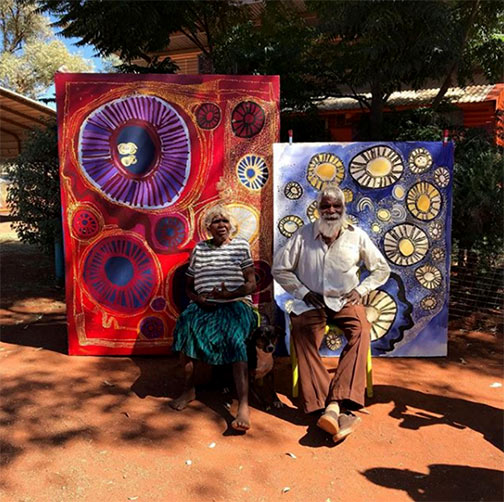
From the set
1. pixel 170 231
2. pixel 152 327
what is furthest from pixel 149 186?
pixel 152 327

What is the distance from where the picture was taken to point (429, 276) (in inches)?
170

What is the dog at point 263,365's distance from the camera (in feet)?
11.1

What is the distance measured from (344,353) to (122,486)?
159 cm

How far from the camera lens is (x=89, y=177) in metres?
4.16

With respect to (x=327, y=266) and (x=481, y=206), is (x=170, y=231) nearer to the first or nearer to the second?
(x=327, y=266)

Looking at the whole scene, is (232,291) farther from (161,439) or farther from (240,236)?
(161,439)

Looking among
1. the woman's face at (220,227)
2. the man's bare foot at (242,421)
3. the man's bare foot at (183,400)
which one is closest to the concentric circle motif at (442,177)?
the woman's face at (220,227)

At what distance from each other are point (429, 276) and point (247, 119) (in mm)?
2107

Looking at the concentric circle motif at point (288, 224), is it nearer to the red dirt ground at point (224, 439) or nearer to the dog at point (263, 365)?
the dog at point (263, 365)

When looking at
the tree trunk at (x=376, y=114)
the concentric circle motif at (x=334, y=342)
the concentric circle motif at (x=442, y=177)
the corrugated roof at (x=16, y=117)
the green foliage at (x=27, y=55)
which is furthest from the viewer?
the green foliage at (x=27, y=55)

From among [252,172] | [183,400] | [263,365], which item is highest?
[252,172]

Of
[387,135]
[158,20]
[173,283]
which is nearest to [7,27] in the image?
[158,20]

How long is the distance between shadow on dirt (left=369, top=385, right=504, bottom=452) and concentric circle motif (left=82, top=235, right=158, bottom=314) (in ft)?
6.94

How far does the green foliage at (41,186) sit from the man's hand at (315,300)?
415 cm
